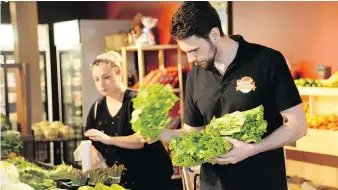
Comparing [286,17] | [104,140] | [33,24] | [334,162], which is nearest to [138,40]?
[33,24]

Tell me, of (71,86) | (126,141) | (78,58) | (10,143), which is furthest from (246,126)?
(71,86)

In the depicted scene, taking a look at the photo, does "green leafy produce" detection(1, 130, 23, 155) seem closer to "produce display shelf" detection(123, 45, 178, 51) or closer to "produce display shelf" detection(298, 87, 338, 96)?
"produce display shelf" detection(298, 87, 338, 96)

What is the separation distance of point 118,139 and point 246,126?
169 centimetres

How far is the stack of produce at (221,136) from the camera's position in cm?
264

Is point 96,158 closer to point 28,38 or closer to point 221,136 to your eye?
point 221,136

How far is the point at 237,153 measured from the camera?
2648 mm

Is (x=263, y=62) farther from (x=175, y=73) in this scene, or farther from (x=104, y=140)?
(x=175, y=73)

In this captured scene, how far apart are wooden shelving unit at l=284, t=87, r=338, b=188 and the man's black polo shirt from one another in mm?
2237

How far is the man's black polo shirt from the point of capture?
2795mm

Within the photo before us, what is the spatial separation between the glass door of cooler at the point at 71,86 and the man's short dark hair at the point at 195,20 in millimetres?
7089

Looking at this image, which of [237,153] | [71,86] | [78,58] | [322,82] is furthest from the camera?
[71,86]

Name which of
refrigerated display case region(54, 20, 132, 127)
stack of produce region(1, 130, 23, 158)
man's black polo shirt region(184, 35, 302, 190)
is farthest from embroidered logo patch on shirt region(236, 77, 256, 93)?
refrigerated display case region(54, 20, 132, 127)

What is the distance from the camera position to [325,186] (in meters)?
5.46

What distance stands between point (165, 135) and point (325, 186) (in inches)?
118
